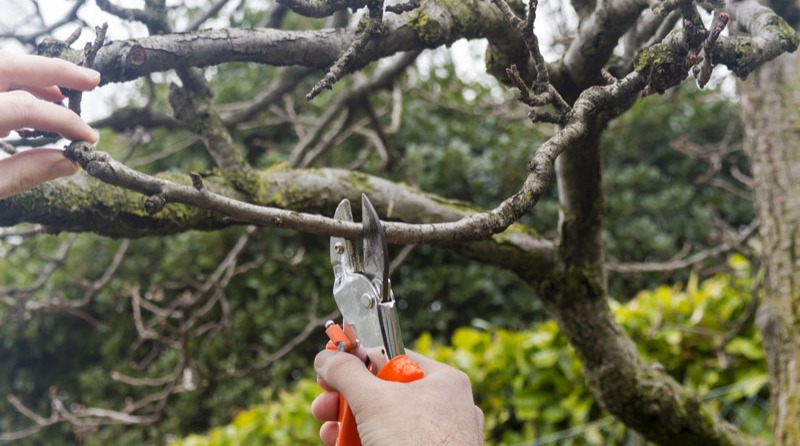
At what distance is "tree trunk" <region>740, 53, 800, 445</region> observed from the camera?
222 cm

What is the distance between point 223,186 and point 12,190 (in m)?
0.51

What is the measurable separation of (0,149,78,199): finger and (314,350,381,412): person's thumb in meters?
0.54

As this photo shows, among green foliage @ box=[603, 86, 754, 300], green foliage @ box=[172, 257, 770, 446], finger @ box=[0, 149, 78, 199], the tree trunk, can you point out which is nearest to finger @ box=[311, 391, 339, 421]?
finger @ box=[0, 149, 78, 199]

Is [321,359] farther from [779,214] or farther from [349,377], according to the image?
[779,214]

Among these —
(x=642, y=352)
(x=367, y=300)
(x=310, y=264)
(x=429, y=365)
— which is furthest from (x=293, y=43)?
(x=310, y=264)

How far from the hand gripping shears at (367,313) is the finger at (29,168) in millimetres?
469

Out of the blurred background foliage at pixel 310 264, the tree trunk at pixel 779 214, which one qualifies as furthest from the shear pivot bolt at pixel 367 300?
the blurred background foliage at pixel 310 264

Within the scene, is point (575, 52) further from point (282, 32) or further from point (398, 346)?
point (398, 346)

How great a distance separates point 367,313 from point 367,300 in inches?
1.3

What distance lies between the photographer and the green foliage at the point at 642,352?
3.25 metres

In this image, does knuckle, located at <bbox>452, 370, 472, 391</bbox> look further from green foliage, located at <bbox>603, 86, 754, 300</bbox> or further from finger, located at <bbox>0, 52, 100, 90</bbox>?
green foliage, located at <bbox>603, 86, 754, 300</bbox>

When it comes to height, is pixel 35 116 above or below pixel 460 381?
above

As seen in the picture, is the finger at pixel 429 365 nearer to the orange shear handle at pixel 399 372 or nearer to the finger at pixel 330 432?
the orange shear handle at pixel 399 372

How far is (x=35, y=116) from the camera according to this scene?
104 cm
